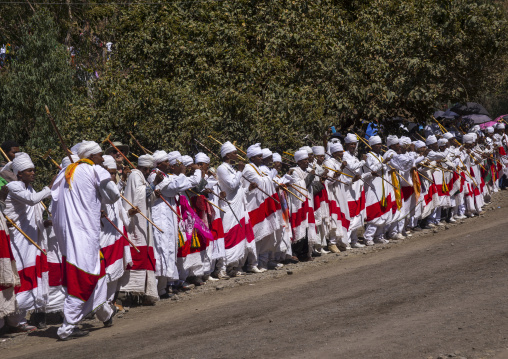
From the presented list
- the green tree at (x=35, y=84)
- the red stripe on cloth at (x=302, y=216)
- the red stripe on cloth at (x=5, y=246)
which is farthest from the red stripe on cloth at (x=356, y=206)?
the green tree at (x=35, y=84)

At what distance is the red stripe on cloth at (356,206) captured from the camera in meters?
13.6

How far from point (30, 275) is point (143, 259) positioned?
4.85ft

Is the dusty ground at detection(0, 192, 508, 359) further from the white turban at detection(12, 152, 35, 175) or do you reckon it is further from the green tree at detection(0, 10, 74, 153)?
the green tree at detection(0, 10, 74, 153)

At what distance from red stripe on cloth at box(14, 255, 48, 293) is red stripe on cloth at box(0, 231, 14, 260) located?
17.0 inches

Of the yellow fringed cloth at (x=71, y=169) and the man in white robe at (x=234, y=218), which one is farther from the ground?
the yellow fringed cloth at (x=71, y=169)

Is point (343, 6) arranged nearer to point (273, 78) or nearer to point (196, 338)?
point (273, 78)

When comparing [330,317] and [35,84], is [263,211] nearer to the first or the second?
[330,317]

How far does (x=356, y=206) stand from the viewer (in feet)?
44.8

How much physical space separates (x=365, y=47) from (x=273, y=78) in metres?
2.28

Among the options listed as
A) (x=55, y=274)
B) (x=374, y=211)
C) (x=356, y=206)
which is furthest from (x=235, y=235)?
(x=374, y=211)

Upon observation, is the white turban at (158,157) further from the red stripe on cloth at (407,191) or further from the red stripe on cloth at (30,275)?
the red stripe on cloth at (407,191)

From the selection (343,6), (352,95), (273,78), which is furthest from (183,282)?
(343,6)

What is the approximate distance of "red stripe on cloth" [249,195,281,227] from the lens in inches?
461

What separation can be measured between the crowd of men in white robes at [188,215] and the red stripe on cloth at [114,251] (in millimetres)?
18
